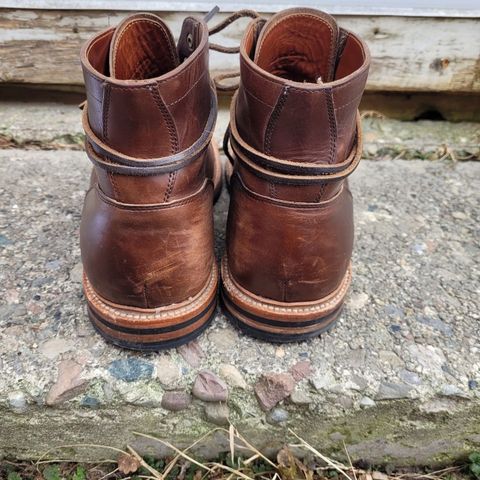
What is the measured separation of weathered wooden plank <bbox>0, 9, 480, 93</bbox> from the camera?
62.0 inches

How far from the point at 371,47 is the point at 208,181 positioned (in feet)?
3.13

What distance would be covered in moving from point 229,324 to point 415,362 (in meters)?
0.36

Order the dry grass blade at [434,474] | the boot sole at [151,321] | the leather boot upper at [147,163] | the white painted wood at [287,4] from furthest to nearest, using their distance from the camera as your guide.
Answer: the white painted wood at [287,4] < the dry grass blade at [434,474] < the boot sole at [151,321] < the leather boot upper at [147,163]

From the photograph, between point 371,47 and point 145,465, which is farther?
point 371,47

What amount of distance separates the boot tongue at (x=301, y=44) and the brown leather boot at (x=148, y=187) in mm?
130

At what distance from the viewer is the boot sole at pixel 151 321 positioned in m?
0.91

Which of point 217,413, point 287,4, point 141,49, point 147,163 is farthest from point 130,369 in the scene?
point 287,4

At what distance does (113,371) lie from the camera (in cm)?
95

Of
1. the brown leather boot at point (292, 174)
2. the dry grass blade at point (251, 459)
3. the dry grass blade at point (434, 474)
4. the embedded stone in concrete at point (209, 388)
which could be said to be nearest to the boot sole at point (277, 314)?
the brown leather boot at point (292, 174)

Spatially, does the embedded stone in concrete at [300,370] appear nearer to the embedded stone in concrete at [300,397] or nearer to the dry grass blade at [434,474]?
the embedded stone in concrete at [300,397]

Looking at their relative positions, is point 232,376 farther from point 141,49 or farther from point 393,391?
point 141,49

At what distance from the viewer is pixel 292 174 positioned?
2.72ft

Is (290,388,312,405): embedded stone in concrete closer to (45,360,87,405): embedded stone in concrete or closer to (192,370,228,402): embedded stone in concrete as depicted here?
(192,370,228,402): embedded stone in concrete

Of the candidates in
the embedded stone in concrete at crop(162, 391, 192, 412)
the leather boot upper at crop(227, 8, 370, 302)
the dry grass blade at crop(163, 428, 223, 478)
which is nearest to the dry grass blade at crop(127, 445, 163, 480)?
the dry grass blade at crop(163, 428, 223, 478)
